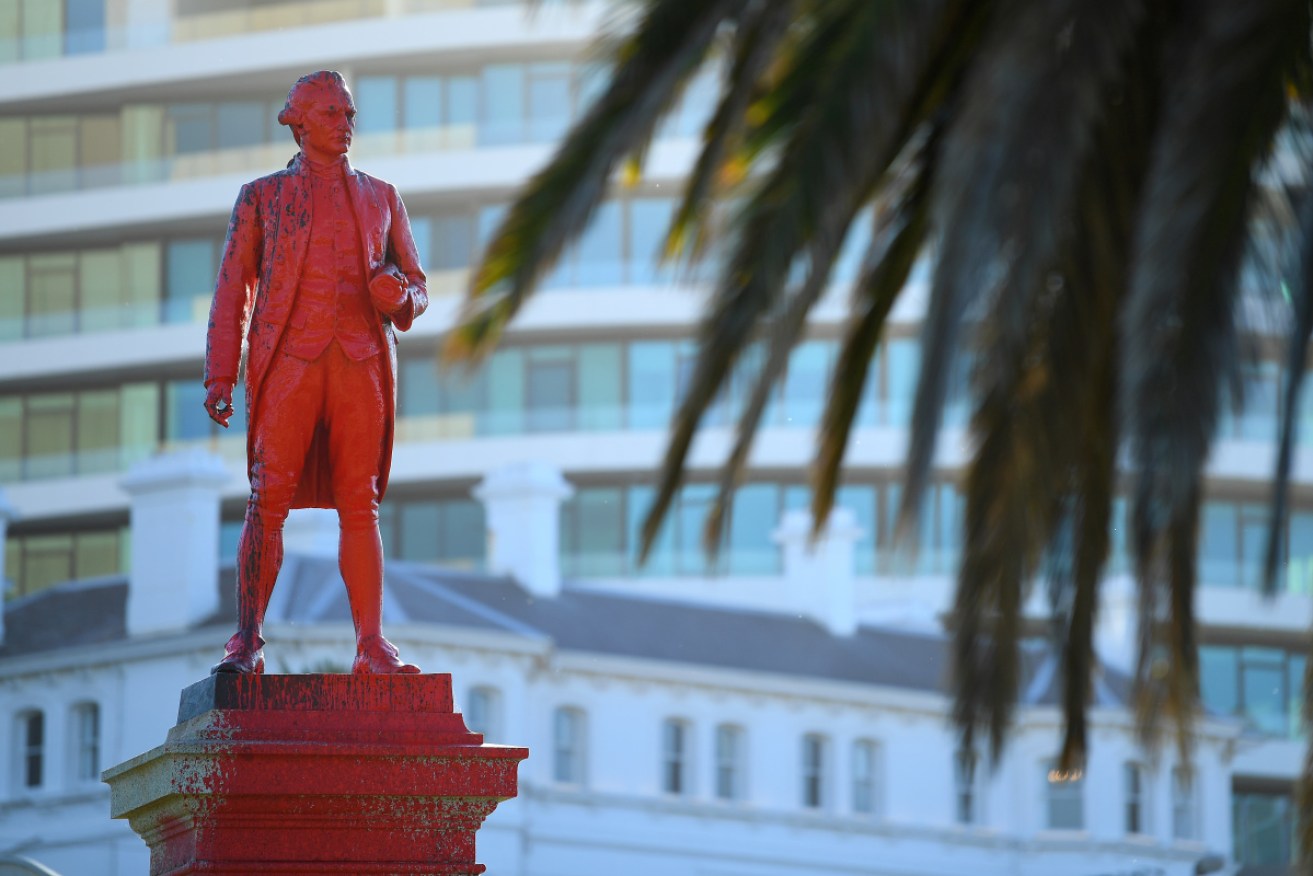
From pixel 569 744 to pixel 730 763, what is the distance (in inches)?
164

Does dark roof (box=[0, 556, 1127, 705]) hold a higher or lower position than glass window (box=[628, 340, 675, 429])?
lower

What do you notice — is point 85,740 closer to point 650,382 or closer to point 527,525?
point 527,525

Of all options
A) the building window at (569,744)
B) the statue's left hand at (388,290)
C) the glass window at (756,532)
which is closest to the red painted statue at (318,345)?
the statue's left hand at (388,290)

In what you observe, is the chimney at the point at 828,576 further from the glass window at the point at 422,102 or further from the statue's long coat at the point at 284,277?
the statue's long coat at the point at 284,277

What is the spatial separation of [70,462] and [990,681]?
74.0 metres

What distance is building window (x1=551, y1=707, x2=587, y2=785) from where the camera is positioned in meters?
57.9

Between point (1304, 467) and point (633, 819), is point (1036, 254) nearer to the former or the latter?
point (633, 819)

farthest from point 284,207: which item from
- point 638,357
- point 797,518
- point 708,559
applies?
point 638,357

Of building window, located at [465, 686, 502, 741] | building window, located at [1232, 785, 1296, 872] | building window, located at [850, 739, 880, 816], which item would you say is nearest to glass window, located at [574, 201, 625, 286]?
building window, located at [850, 739, 880, 816]

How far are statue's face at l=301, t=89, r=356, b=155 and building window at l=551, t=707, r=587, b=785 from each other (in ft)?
162

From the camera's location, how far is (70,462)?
79375 millimetres

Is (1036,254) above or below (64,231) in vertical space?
below

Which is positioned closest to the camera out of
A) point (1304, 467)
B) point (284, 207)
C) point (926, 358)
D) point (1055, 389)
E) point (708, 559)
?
point (926, 358)

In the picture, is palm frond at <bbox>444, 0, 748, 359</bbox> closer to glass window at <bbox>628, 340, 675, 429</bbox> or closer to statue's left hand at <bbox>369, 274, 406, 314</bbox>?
statue's left hand at <bbox>369, 274, 406, 314</bbox>
